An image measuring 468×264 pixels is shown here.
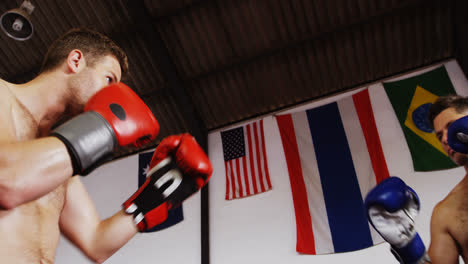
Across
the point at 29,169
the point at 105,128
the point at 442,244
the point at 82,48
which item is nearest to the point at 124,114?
the point at 105,128

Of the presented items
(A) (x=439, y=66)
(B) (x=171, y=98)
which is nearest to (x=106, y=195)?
(B) (x=171, y=98)

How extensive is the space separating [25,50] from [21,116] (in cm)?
453

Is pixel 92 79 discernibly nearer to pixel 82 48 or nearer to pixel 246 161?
pixel 82 48

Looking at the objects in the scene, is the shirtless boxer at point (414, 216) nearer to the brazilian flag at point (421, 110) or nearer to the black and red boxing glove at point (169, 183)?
the black and red boxing glove at point (169, 183)

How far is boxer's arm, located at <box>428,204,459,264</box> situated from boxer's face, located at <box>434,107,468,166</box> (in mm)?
313

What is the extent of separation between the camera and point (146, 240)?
490 centimetres

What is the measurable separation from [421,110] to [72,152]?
449cm

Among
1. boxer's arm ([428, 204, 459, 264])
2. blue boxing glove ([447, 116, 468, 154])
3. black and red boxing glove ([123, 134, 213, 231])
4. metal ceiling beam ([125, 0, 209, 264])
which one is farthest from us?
metal ceiling beam ([125, 0, 209, 264])

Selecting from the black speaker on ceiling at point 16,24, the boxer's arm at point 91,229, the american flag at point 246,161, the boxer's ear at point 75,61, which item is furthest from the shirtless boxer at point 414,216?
the black speaker on ceiling at point 16,24

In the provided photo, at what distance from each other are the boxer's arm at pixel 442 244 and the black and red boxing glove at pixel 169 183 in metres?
1.34

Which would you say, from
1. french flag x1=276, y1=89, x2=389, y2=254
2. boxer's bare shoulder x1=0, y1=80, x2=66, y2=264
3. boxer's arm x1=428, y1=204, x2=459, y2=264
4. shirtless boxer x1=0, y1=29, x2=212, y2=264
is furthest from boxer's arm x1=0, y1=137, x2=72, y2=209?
french flag x1=276, y1=89, x2=389, y2=254

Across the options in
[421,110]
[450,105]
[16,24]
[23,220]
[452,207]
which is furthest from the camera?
[421,110]

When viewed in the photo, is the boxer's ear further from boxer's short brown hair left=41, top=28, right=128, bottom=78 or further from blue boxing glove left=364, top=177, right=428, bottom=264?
blue boxing glove left=364, top=177, right=428, bottom=264

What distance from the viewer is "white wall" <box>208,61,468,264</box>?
3.84 metres
